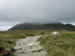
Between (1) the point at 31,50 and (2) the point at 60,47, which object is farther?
(1) the point at 31,50

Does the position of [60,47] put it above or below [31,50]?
above

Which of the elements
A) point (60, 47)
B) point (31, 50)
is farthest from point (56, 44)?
point (31, 50)

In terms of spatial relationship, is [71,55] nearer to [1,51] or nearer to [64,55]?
[64,55]

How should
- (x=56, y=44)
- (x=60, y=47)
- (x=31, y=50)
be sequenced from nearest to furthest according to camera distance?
(x=60, y=47) < (x=56, y=44) < (x=31, y=50)

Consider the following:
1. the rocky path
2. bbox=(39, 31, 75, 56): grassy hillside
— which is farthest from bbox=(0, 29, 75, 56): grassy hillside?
the rocky path

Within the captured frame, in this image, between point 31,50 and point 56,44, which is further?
point 31,50

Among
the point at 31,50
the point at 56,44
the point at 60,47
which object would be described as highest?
the point at 60,47

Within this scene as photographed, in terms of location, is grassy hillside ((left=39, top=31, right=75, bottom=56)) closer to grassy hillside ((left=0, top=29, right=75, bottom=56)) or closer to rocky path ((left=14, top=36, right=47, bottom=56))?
grassy hillside ((left=0, top=29, right=75, bottom=56))

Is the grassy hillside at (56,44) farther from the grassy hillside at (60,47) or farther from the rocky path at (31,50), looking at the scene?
the rocky path at (31,50)

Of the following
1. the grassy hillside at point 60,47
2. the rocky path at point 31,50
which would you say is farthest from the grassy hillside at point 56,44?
the rocky path at point 31,50

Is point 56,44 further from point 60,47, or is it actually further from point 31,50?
point 31,50

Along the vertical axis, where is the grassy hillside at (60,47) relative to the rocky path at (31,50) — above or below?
above

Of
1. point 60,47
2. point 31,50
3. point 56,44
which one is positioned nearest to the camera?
point 60,47

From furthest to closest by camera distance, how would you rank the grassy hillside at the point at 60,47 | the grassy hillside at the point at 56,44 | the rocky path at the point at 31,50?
the rocky path at the point at 31,50 → the grassy hillside at the point at 56,44 → the grassy hillside at the point at 60,47
